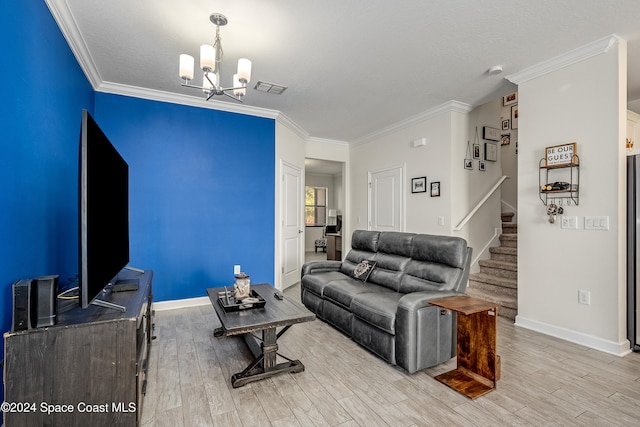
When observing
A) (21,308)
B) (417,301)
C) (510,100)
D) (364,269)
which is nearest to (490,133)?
(510,100)

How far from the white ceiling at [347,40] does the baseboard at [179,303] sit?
2.62 meters

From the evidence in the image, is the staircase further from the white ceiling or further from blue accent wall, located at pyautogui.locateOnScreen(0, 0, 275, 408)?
blue accent wall, located at pyautogui.locateOnScreen(0, 0, 275, 408)

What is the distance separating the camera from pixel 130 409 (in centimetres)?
157

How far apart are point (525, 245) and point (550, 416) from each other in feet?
6.31

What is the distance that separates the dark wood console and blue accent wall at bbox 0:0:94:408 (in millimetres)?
392

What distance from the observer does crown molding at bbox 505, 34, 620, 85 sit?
275cm

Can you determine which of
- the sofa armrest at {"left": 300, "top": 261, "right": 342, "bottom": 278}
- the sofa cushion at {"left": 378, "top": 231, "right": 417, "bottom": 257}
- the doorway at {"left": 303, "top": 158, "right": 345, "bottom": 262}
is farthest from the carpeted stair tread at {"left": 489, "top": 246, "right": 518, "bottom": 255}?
the doorway at {"left": 303, "top": 158, "right": 345, "bottom": 262}

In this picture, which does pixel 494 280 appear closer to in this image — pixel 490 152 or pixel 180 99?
pixel 490 152

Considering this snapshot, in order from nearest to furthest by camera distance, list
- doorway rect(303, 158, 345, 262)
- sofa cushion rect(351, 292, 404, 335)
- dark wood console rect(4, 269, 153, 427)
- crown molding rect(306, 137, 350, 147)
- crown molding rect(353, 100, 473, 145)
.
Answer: dark wood console rect(4, 269, 153, 427)
sofa cushion rect(351, 292, 404, 335)
crown molding rect(353, 100, 473, 145)
crown molding rect(306, 137, 350, 147)
doorway rect(303, 158, 345, 262)

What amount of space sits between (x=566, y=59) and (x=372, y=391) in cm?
348

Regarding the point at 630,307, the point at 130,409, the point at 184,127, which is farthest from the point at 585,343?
the point at 184,127

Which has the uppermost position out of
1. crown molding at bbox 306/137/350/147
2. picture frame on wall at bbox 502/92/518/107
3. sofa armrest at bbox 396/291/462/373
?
picture frame on wall at bbox 502/92/518/107

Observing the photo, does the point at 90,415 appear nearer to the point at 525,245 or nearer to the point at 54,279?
the point at 54,279

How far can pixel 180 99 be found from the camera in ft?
13.4
